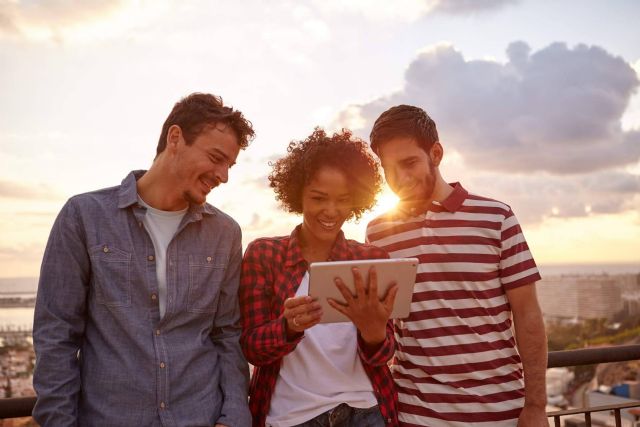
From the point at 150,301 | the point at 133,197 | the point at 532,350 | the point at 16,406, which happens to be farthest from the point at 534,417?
the point at 16,406

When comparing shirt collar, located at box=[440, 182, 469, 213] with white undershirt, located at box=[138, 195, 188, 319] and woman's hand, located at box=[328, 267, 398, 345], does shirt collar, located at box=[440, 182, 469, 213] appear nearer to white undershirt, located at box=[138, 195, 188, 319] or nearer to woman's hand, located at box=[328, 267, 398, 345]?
woman's hand, located at box=[328, 267, 398, 345]

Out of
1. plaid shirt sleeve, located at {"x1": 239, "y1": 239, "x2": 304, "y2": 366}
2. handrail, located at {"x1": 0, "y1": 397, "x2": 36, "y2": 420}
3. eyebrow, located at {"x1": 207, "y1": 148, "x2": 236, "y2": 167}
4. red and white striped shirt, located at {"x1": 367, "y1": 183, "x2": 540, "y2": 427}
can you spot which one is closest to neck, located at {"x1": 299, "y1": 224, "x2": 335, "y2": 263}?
plaid shirt sleeve, located at {"x1": 239, "y1": 239, "x2": 304, "y2": 366}

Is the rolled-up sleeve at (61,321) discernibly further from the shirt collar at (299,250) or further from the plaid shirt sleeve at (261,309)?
the shirt collar at (299,250)

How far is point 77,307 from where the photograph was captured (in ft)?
7.19

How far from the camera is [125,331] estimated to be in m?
2.19

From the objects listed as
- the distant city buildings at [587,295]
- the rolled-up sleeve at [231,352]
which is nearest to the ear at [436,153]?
the rolled-up sleeve at [231,352]

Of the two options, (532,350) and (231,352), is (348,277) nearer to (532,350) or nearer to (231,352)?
(231,352)

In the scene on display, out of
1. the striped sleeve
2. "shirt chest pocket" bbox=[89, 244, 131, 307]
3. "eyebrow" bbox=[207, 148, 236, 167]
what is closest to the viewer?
"shirt chest pocket" bbox=[89, 244, 131, 307]

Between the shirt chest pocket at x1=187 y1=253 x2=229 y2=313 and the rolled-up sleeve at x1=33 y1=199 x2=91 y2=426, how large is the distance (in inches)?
16.8

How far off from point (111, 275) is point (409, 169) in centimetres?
151

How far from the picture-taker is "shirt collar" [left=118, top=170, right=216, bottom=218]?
234 cm

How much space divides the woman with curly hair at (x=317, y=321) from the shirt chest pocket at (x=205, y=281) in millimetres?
143

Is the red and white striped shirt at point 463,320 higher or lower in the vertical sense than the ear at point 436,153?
lower

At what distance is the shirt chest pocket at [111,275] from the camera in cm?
220
